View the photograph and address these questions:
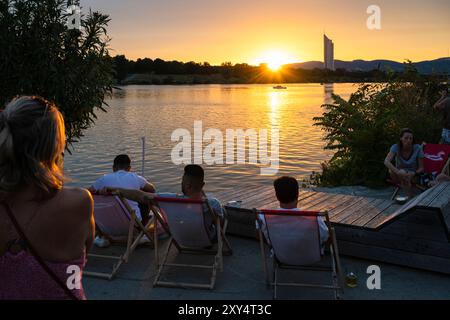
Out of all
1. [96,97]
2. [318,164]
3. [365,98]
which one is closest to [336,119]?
[365,98]

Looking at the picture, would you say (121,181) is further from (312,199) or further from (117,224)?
(312,199)

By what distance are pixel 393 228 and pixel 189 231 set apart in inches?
76.4

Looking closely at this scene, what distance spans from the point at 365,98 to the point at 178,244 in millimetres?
8788

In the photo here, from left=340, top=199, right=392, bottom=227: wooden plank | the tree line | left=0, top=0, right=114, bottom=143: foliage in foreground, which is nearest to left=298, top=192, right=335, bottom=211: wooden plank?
left=340, top=199, right=392, bottom=227: wooden plank

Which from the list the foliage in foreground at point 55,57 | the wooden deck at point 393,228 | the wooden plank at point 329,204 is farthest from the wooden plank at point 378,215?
the foliage in foreground at point 55,57

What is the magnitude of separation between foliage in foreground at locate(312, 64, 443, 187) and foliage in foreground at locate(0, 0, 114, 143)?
565 cm

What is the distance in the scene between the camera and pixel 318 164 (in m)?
17.1

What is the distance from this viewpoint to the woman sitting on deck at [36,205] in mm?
1765

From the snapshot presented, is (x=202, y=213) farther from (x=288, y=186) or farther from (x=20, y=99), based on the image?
(x=20, y=99)

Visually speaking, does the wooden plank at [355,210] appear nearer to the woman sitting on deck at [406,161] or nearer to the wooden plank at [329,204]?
the wooden plank at [329,204]

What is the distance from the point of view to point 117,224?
208 inches

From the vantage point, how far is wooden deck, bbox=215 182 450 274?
14.5 feet

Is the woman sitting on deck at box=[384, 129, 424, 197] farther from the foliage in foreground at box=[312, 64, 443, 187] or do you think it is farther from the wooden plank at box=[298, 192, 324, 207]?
the foliage in foreground at box=[312, 64, 443, 187]

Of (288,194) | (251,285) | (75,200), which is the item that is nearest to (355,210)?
(288,194)
